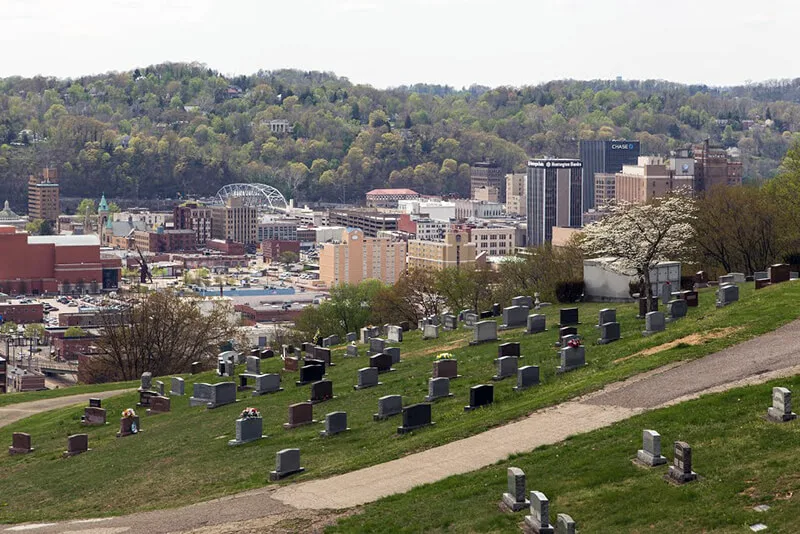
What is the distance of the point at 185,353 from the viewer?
6462 centimetres

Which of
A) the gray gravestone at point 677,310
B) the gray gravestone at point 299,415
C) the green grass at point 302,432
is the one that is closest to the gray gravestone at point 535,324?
the green grass at point 302,432

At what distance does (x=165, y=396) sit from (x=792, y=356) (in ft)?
60.6

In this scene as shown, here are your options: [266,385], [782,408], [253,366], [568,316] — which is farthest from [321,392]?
[782,408]

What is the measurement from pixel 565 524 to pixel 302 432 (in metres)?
12.3

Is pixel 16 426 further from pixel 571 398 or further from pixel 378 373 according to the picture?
pixel 571 398

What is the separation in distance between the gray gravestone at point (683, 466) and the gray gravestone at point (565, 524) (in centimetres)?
200

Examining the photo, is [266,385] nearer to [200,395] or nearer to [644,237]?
[200,395]

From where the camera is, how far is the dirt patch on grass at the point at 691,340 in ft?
107

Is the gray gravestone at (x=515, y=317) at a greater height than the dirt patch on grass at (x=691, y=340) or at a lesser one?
lesser

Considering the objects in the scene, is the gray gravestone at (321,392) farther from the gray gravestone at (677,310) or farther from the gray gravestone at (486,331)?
the gray gravestone at (677,310)

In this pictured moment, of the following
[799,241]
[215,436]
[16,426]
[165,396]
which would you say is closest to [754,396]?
[215,436]

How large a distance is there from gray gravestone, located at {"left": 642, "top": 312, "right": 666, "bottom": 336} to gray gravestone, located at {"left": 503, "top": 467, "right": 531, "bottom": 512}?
13.4 meters

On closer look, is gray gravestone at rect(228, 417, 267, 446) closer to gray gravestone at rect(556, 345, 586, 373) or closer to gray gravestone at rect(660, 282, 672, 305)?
gray gravestone at rect(556, 345, 586, 373)

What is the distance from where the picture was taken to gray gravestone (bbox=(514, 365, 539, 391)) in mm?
33344
